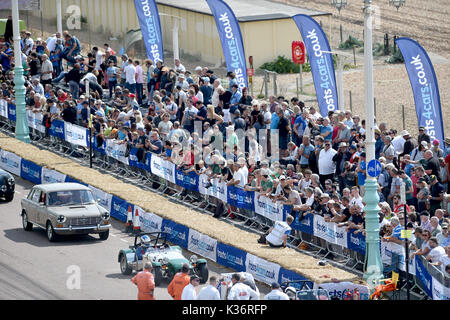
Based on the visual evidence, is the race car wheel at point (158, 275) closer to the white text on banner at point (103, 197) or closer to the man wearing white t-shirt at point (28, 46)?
the white text on banner at point (103, 197)

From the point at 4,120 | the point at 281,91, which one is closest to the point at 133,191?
the point at 4,120

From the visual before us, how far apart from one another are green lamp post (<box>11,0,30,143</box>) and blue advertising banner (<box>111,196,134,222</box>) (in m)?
8.61

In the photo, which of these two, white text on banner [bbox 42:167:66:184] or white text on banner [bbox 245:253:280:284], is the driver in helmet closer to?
white text on banner [bbox 245:253:280:284]

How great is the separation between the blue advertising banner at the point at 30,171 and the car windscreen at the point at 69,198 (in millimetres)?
5483

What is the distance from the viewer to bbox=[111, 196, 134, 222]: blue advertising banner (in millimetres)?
29719

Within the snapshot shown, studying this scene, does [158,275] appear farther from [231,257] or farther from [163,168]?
[163,168]

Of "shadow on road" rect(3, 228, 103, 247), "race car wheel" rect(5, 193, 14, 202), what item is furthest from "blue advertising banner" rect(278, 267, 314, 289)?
"race car wheel" rect(5, 193, 14, 202)

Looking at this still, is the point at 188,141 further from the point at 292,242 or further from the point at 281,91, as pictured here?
the point at 281,91

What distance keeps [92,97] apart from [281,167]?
10683 mm

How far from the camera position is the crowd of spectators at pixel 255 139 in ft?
82.7

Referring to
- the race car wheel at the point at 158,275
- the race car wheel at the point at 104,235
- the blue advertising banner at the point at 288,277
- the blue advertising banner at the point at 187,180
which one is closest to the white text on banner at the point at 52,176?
the blue advertising banner at the point at 187,180

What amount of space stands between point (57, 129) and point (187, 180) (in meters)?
7.80

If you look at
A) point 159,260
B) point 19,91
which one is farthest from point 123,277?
point 19,91
